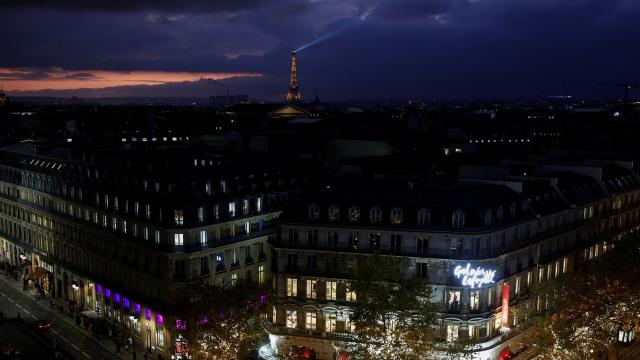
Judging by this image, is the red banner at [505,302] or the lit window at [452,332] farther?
the red banner at [505,302]

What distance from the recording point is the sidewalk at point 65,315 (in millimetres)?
91938

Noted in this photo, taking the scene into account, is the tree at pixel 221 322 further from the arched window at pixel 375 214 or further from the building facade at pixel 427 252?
the arched window at pixel 375 214

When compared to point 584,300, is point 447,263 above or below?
above

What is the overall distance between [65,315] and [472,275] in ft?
203

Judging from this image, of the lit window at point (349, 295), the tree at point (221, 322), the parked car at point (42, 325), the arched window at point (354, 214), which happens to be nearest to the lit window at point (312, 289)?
the lit window at point (349, 295)

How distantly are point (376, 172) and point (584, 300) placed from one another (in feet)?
123

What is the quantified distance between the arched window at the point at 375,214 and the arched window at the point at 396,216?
1574mm

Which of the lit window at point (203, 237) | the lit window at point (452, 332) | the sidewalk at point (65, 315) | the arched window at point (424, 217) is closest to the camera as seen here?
the lit window at point (452, 332)

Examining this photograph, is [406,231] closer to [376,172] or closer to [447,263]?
[447,263]

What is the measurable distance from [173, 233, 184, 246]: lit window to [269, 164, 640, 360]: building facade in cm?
1190

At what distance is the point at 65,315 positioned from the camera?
10600cm

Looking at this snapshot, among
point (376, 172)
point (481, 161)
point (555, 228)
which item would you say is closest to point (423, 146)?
point (481, 161)

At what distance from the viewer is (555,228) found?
9481cm

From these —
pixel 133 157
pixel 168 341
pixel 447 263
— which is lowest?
pixel 168 341
